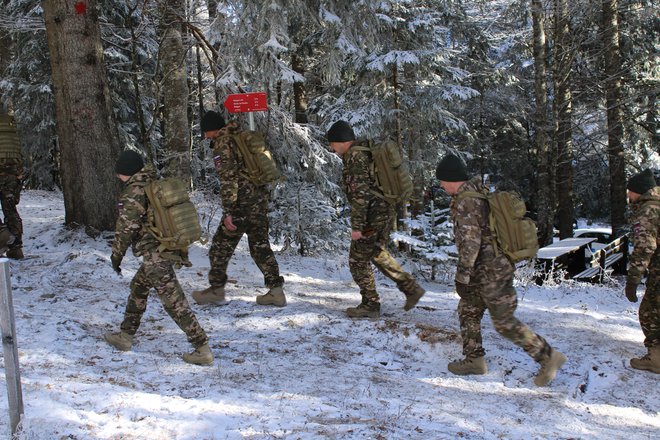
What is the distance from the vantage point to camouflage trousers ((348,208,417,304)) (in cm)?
611

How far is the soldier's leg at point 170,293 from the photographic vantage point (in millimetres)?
4949

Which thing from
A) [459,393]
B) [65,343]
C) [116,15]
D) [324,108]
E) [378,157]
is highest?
[116,15]

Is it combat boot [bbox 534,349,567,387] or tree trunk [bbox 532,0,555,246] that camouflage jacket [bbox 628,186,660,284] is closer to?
combat boot [bbox 534,349,567,387]

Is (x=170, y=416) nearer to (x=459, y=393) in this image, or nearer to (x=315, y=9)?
(x=459, y=393)

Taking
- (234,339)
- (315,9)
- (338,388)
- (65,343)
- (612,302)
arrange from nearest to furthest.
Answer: (338,388) → (65,343) → (234,339) → (612,302) → (315,9)

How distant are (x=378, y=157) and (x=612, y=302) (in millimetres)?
4385

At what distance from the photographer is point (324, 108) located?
57.8 feet

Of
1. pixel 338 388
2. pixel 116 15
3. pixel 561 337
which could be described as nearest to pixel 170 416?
pixel 338 388

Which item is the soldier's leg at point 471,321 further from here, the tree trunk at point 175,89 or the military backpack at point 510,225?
the tree trunk at point 175,89

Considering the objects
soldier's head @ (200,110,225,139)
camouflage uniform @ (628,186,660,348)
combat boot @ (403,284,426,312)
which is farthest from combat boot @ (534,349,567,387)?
soldier's head @ (200,110,225,139)

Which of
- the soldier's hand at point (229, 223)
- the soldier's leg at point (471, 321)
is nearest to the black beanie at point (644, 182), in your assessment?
the soldier's leg at point (471, 321)

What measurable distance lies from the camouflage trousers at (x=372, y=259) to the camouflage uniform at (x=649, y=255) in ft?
7.77

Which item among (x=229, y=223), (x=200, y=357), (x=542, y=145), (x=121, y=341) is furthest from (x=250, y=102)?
(x=542, y=145)

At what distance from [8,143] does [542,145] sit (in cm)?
1259
